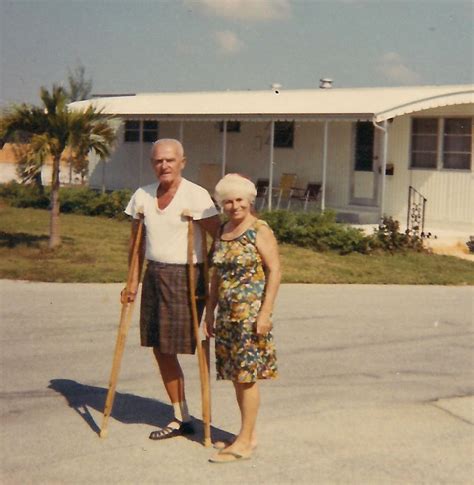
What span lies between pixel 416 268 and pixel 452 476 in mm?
9726

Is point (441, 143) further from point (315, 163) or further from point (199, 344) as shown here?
point (199, 344)

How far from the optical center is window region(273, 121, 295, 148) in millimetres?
22522

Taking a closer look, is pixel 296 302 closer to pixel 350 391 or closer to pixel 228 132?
pixel 350 391

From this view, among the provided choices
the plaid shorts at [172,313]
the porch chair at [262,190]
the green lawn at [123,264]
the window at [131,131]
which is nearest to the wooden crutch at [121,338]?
the plaid shorts at [172,313]

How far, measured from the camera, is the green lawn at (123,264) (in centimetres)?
1311

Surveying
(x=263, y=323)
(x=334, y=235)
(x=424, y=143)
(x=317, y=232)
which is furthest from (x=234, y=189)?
(x=424, y=143)

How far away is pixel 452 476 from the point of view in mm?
5344

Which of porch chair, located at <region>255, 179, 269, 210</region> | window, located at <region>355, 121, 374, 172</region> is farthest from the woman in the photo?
porch chair, located at <region>255, 179, 269, 210</region>

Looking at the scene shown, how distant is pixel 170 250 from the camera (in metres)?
5.77

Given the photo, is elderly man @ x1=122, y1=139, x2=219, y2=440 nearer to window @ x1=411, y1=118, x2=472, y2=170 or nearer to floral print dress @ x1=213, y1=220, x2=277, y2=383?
floral print dress @ x1=213, y1=220, x2=277, y2=383

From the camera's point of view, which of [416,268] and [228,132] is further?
[228,132]

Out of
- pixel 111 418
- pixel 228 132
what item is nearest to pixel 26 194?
pixel 228 132

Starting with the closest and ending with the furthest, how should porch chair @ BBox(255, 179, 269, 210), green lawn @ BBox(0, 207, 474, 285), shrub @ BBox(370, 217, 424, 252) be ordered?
green lawn @ BBox(0, 207, 474, 285) → shrub @ BBox(370, 217, 424, 252) → porch chair @ BBox(255, 179, 269, 210)

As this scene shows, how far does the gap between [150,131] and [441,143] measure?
9.84m
